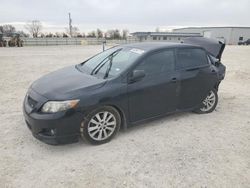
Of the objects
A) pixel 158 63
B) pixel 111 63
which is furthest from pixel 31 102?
pixel 158 63

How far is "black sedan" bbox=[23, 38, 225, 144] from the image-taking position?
2965 millimetres

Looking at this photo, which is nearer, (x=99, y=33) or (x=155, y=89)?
(x=155, y=89)

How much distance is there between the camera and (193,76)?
409 cm

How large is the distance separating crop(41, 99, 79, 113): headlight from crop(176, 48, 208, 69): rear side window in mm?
2045

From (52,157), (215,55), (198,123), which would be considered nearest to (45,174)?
(52,157)

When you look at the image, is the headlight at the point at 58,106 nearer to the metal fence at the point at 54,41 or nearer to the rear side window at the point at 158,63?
the rear side window at the point at 158,63

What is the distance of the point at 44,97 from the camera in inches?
120

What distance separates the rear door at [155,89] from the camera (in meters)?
3.48

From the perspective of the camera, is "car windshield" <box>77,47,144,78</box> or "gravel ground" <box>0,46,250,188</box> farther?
"car windshield" <box>77,47,144,78</box>

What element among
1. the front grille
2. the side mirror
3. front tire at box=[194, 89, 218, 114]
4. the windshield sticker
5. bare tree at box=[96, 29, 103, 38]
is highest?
bare tree at box=[96, 29, 103, 38]

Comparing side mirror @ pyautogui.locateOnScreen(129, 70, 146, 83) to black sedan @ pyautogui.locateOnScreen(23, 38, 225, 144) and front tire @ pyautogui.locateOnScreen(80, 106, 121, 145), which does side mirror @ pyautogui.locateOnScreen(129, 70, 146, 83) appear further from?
front tire @ pyautogui.locateOnScreen(80, 106, 121, 145)

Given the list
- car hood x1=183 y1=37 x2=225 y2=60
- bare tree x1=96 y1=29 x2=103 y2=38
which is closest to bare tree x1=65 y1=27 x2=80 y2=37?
bare tree x1=96 y1=29 x2=103 y2=38

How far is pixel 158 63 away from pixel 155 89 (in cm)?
48

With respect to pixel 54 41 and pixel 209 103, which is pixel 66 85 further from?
pixel 54 41
